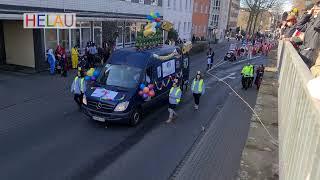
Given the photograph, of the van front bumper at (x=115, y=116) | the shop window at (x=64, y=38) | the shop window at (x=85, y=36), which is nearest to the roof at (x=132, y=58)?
the van front bumper at (x=115, y=116)

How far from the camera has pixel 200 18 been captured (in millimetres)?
54438

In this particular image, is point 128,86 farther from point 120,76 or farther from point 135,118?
point 135,118

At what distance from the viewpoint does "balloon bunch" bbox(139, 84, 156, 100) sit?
40.1 feet

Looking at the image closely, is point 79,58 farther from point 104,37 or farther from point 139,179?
point 139,179

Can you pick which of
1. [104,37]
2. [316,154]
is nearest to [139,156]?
[316,154]

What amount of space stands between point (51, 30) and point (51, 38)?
1.72ft

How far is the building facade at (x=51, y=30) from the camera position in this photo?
18.6 meters

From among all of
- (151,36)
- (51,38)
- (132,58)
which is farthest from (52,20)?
(132,58)

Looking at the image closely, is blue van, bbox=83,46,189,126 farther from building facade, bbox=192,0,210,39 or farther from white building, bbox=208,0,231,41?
white building, bbox=208,0,231,41

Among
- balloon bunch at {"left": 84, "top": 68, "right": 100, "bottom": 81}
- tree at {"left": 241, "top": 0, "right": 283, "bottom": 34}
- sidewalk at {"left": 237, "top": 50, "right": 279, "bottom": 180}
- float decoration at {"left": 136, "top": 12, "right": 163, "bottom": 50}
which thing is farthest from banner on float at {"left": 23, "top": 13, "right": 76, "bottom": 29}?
Answer: tree at {"left": 241, "top": 0, "right": 283, "bottom": 34}

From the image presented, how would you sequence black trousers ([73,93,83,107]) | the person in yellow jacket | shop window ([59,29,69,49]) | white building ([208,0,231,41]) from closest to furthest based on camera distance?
1. black trousers ([73,93,83,107])
2. the person in yellow jacket
3. shop window ([59,29,69,49])
4. white building ([208,0,231,41])

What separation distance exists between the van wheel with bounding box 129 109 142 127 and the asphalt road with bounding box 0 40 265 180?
20 centimetres

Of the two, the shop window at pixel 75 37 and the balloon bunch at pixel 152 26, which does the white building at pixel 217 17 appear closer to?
the shop window at pixel 75 37

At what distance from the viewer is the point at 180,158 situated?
9.70 m
